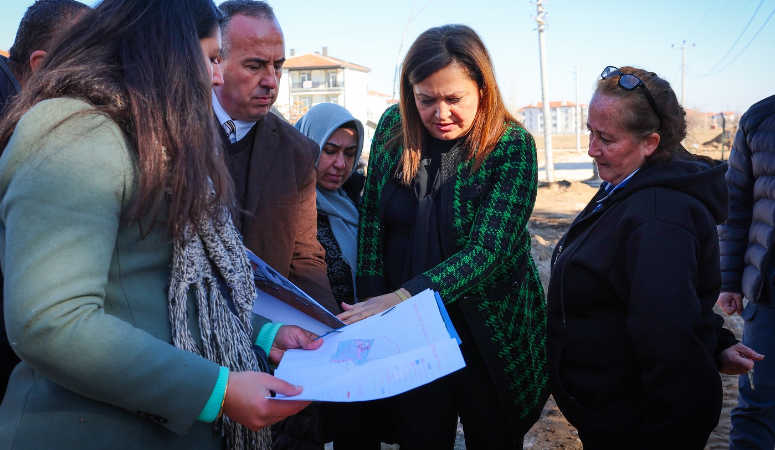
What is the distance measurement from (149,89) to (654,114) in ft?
5.64

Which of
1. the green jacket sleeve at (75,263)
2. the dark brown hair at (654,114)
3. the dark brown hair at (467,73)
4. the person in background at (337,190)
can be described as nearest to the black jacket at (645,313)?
the dark brown hair at (654,114)

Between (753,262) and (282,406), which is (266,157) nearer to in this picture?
(282,406)

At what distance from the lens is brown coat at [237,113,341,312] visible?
2561mm

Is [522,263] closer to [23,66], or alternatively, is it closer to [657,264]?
[657,264]

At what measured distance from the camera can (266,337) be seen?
6.04 ft

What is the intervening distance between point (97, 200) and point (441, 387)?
179 centimetres

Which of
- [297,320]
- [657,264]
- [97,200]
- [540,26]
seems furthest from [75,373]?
[540,26]

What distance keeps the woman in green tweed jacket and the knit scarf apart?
94 cm

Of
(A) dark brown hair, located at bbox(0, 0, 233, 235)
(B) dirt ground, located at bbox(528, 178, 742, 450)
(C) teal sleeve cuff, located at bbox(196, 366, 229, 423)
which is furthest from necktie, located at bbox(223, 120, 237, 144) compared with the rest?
(B) dirt ground, located at bbox(528, 178, 742, 450)

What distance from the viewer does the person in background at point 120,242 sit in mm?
1149

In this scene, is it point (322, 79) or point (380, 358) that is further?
point (322, 79)

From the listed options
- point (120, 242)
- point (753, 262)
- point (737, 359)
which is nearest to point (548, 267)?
point (753, 262)

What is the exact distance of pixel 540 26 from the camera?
24531 mm

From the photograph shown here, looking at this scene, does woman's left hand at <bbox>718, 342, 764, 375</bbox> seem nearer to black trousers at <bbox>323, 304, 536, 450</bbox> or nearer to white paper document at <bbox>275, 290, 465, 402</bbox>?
black trousers at <bbox>323, 304, 536, 450</bbox>
